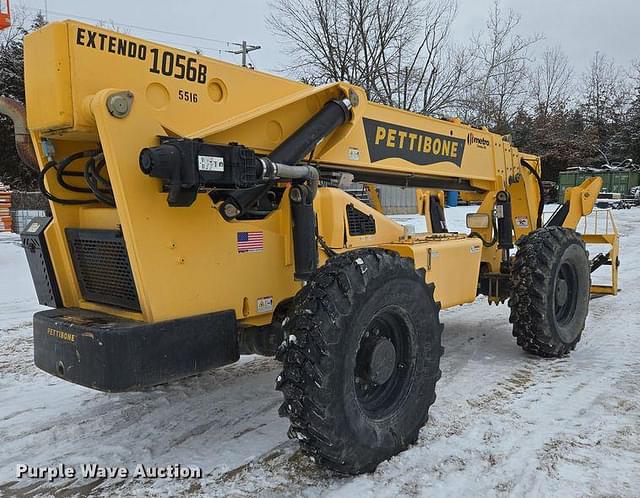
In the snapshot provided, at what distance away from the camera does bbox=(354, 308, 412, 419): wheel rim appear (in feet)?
11.4

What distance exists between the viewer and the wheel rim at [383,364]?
3482 mm

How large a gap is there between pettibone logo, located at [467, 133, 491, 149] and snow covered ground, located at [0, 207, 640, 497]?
2.09 meters

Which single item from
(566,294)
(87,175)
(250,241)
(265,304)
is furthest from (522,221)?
(87,175)

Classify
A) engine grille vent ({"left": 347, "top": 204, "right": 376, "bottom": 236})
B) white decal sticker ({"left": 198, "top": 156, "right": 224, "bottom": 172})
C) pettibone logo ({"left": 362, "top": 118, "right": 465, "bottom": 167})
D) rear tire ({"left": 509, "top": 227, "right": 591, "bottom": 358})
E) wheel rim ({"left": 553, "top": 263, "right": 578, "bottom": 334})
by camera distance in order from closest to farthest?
white decal sticker ({"left": 198, "top": 156, "right": 224, "bottom": 172})
engine grille vent ({"left": 347, "top": 204, "right": 376, "bottom": 236})
pettibone logo ({"left": 362, "top": 118, "right": 465, "bottom": 167})
rear tire ({"left": 509, "top": 227, "right": 591, "bottom": 358})
wheel rim ({"left": 553, "top": 263, "right": 578, "bottom": 334})

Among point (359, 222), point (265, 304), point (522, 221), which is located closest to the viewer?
point (265, 304)

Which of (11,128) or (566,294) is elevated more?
(11,128)

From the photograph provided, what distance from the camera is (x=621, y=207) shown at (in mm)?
30641

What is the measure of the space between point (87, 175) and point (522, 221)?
5.15 meters

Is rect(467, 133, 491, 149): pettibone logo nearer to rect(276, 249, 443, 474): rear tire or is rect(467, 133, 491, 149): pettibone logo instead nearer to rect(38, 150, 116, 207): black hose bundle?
rect(276, 249, 443, 474): rear tire

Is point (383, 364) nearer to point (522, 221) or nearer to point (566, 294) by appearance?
point (566, 294)

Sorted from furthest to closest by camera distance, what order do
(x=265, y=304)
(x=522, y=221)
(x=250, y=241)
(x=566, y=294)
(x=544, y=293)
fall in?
(x=522, y=221), (x=566, y=294), (x=544, y=293), (x=265, y=304), (x=250, y=241)

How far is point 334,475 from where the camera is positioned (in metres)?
3.34

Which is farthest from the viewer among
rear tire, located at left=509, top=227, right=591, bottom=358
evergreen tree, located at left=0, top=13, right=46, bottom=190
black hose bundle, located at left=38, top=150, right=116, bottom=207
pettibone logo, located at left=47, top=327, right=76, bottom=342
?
evergreen tree, located at left=0, top=13, right=46, bottom=190

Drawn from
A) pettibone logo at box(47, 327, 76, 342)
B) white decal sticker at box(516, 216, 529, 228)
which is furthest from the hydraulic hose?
pettibone logo at box(47, 327, 76, 342)
